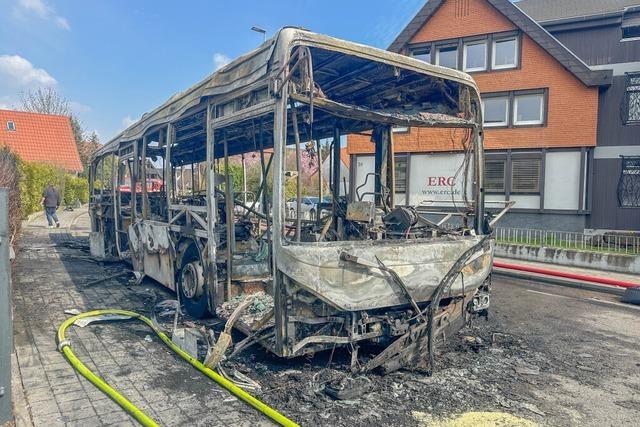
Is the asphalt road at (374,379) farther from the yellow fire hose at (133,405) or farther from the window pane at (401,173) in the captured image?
the window pane at (401,173)

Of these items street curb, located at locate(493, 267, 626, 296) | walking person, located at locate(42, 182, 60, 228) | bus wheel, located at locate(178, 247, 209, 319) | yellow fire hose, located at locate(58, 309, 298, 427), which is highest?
walking person, located at locate(42, 182, 60, 228)

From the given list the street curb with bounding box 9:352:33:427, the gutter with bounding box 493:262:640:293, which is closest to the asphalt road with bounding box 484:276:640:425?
the gutter with bounding box 493:262:640:293

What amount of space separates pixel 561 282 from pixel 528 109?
10.3 meters

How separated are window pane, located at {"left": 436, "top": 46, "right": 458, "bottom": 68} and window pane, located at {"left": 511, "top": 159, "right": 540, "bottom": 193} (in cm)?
493

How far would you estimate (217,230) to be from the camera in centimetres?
553

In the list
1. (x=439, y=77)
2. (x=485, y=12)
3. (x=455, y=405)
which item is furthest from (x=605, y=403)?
(x=485, y=12)

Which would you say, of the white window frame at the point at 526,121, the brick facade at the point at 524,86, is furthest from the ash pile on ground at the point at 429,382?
the white window frame at the point at 526,121

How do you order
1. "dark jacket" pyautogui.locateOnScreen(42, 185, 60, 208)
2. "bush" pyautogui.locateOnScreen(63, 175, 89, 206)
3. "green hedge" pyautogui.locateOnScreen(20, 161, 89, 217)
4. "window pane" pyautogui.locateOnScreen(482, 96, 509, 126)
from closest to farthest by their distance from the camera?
"dark jacket" pyautogui.locateOnScreen(42, 185, 60, 208), "green hedge" pyautogui.locateOnScreen(20, 161, 89, 217), "window pane" pyautogui.locateOnScreen(482, 96, 509, 126), "bush" pyautogui.locateOnScreen(63, 175, 89, 206)

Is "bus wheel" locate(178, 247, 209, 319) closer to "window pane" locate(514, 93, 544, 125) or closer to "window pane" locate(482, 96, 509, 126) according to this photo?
"window pane" locate(482, 96, 509, 126)

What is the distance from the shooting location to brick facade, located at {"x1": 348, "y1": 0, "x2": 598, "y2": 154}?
16578 mm

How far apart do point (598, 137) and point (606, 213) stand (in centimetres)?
293

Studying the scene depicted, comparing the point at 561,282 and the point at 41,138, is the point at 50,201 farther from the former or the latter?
the point at 41,138

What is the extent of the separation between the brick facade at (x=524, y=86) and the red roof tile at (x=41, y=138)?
23725 mm

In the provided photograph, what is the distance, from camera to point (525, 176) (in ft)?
58.1
